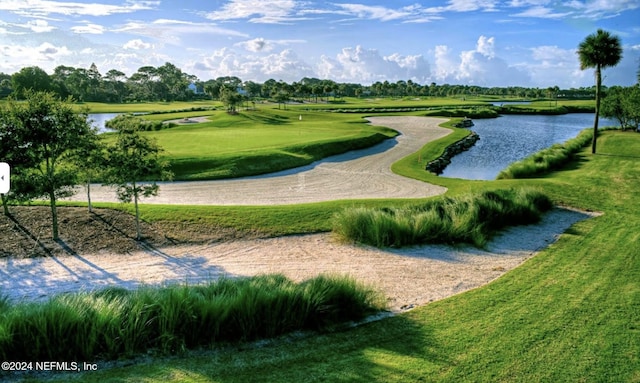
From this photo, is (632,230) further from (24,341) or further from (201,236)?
(24,341)

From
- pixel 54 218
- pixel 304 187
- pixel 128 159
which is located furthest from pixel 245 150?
pixel 54 218

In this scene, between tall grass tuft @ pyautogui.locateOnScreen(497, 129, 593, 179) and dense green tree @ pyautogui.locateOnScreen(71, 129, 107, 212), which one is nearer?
dense green tree @ pyautogui.locateOnScreen(71, 129, 107, 212)

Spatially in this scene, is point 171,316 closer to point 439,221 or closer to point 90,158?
point 90,158

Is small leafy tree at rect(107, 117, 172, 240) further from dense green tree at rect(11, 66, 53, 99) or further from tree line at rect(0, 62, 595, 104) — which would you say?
dense green tree at rect(11, 66, 53, 99)

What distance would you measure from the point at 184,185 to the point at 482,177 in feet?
77.5

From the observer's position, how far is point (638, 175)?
28.6 m

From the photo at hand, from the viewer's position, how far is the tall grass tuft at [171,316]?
25.3 feet

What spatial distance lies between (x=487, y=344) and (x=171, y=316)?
5768 mm

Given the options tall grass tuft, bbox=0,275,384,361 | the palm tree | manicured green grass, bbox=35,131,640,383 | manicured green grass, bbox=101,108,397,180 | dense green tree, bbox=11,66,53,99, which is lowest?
manicured green grass, bbox=35,131,640,383

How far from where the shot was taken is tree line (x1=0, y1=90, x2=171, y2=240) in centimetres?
1474

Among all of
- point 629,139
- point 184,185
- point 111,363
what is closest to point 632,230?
point 111,363

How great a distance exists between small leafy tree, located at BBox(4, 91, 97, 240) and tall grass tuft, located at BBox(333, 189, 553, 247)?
962 centimetres

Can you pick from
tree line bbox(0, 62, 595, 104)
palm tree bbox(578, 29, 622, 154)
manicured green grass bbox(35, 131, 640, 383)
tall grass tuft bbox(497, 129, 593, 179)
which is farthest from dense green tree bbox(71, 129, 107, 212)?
tree line bbox(0, 62, 595, 104)

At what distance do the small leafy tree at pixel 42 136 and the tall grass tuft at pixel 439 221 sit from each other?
31.6 feet
